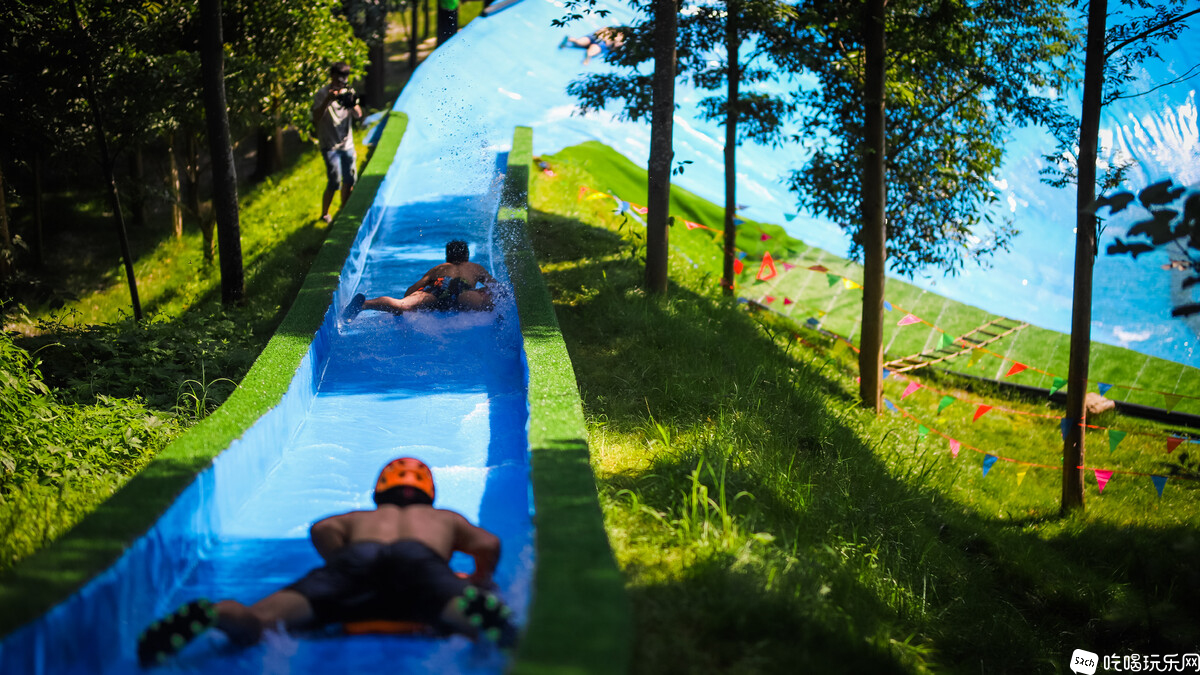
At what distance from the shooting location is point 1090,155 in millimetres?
7895

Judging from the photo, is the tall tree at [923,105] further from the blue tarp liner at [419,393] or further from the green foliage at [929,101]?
the blue tarp liner at [419,393]

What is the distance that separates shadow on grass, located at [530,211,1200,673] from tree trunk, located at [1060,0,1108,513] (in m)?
0.58

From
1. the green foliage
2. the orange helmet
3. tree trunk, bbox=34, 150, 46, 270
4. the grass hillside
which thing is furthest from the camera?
the orange helmet

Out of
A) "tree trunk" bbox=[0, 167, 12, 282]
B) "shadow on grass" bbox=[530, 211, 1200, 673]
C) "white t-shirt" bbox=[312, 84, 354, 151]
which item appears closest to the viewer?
"shadow on grass" bbox=[530, 211, 1200, 673]

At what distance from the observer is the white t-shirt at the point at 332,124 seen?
11341 mm

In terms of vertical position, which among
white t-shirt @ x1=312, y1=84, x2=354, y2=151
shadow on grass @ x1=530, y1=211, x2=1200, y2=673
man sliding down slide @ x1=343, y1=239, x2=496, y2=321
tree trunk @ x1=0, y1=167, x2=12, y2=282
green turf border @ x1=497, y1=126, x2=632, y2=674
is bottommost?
shadow on grass @ x1=530, y1=211, x2=1200, y2=673

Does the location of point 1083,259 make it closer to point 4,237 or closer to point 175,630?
point 175,630

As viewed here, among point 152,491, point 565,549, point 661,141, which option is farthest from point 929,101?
point 152,491

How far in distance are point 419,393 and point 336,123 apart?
6.29 meters

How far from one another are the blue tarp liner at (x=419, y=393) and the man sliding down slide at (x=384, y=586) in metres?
0.12

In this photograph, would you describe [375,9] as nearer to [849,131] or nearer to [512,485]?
[849,131]

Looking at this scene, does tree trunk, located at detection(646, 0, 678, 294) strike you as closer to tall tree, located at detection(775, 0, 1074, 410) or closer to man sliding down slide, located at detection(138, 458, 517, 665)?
tall tree, located at detection(775, 0, 1074, 410)

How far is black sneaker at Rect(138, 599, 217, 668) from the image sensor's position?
341 cm

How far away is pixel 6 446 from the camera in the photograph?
5.42 metres
